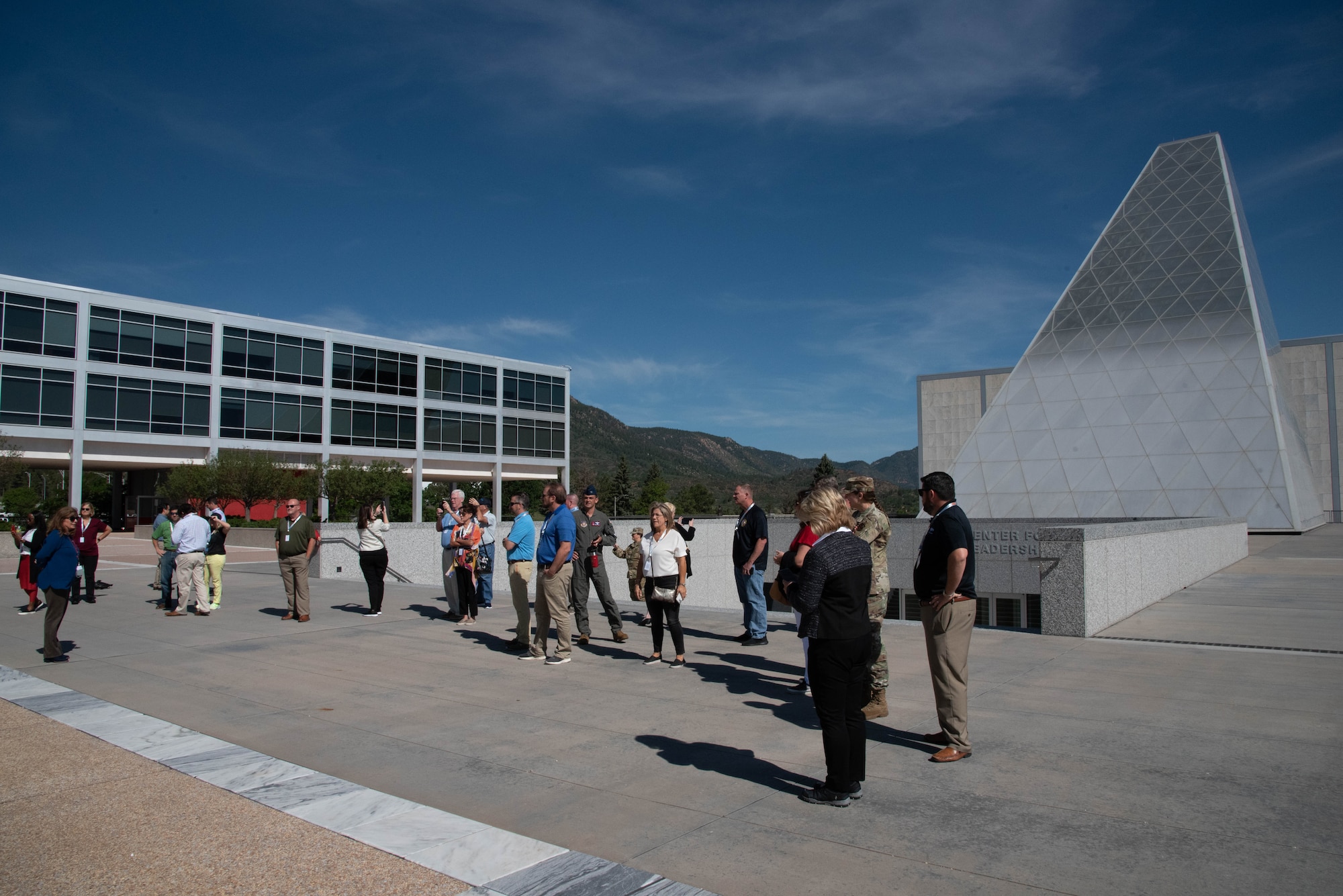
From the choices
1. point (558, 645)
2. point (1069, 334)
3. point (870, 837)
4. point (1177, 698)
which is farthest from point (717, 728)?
point (1069, 334)

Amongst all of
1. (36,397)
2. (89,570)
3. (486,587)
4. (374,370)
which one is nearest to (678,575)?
(486,587)

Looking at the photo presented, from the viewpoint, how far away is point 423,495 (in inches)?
2217

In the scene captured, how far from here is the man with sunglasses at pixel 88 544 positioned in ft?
44.1

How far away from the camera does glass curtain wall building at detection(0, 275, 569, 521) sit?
135ft

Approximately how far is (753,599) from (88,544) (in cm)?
1117

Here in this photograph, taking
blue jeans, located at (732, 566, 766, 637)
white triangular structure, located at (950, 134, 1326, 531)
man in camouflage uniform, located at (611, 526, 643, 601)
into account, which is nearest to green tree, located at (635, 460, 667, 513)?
white triangular structure, located at (950, 134, 1326, 531)

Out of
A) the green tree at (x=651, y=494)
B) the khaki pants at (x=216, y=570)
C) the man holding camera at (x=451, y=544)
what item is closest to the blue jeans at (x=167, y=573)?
the khaki pants at (x=216, y=570)

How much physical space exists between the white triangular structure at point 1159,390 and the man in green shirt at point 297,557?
79.6ft

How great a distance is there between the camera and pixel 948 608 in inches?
206

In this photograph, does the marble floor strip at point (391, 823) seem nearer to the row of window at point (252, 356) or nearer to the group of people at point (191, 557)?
the group of people at point (191, 557)

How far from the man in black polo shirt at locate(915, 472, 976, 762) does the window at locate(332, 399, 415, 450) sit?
52197 mm

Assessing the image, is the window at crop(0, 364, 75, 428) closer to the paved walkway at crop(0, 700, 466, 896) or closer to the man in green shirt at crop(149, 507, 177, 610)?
the man in green shirt at crop(149, 507, 177, 610)

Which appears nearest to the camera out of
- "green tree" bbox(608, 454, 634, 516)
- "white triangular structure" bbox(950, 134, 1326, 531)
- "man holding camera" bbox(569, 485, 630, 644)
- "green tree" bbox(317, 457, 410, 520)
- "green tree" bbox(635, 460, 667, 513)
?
"man holding camera" bbox(569, 485, 630, 644)

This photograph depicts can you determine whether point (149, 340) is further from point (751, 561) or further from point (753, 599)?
point (751, 561)
